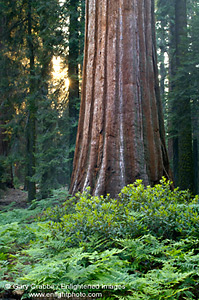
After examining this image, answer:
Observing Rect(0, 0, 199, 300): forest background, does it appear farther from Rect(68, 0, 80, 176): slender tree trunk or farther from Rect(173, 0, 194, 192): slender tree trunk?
Rect(68, 0, 80, 176): slender tree trunk

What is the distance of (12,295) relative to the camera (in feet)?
9.07

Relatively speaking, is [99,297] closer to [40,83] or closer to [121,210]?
[121,210]

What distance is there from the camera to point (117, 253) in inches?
126

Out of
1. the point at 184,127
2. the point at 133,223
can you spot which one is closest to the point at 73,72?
the point at 184,127

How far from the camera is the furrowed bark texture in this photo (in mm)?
5430

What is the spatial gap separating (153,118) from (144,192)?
9.07 feet

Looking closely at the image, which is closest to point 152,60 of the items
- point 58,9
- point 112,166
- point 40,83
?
point 112,166

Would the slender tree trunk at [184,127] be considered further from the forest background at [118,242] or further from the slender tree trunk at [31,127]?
the slender tree trunk at [31,127]

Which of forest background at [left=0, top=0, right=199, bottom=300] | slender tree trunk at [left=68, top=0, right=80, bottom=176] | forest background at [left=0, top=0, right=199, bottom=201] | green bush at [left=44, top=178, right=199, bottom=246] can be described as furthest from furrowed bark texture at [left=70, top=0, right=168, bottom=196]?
slender tree trunk at [left=68, top=0, right=80, bottom=176]

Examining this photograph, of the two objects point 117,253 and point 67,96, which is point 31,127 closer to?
point 67,96

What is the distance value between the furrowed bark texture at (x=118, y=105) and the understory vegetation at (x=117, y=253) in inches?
46.7

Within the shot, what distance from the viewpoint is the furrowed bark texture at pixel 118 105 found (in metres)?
5.43

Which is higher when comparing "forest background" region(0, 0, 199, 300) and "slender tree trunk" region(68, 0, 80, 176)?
"slender tree trunk" region(68, 0, 80, 176)

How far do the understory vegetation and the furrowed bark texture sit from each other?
1.19 meters
